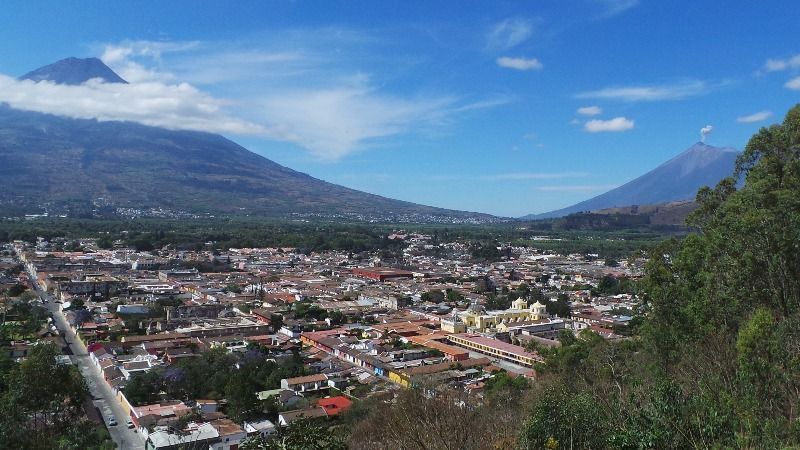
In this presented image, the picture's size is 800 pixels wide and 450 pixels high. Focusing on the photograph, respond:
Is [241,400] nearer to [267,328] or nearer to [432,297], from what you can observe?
[267,328]

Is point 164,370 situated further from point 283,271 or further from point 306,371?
point 283,271

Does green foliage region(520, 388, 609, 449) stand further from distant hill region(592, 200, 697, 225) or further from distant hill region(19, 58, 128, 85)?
distant hill region(19, 58, 128, 85)

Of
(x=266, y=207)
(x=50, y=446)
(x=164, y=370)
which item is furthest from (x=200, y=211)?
(x=50, y=446)

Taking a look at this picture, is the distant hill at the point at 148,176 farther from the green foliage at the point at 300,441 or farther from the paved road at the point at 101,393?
the green foliage at the point at 300,441

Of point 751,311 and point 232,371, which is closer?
point 751,311

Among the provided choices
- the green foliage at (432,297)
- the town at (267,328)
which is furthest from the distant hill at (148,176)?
the green foliage at (432,297)

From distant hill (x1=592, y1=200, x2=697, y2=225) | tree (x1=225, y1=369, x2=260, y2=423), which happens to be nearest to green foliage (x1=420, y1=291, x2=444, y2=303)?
tree (x1=225, y1=369, x2=260, y2=423)

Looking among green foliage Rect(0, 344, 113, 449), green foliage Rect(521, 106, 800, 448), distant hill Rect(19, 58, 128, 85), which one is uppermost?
distant hill Rect(19, 58, 128, 85)
